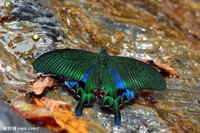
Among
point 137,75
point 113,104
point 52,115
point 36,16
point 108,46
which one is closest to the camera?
point 52,115

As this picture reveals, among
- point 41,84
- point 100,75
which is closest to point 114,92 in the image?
point 100,75

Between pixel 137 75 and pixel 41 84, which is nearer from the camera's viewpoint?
pixel 41 84

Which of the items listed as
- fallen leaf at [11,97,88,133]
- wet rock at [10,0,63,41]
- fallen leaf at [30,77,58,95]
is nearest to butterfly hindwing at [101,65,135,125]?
fallen leaf at [11,97,88,133]

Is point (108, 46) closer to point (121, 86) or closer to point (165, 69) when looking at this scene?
point (165, 69)

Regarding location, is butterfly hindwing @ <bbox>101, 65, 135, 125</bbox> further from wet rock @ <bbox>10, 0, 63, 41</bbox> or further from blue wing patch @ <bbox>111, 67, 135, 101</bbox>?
wet rock @ <bbox>10, 0, 63, 41</bbox>

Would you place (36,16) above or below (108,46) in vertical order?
above

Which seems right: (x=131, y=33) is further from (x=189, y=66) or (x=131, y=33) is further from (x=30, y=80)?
(x=30, y=80)

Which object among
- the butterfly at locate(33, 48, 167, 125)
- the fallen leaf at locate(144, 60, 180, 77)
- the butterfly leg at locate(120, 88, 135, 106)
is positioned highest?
the butterfly at locate(33, 48, 167, 125)
